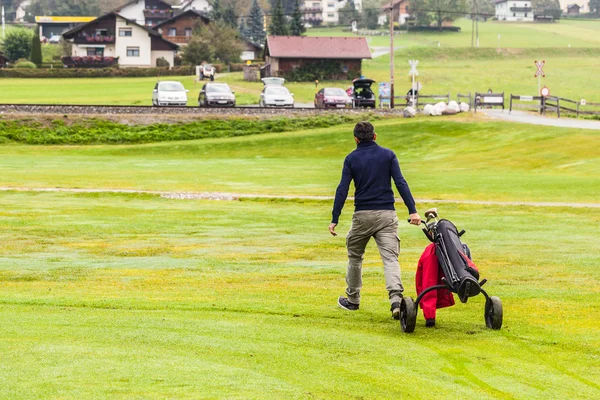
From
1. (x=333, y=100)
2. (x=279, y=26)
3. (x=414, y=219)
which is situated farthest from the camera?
(x=279, y=26)

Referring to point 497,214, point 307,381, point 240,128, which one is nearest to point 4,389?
point 307,381

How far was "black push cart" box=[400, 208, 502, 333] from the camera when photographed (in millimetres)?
9875

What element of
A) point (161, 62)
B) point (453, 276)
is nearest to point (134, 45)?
point (161, 62)

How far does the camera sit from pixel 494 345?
9.87m

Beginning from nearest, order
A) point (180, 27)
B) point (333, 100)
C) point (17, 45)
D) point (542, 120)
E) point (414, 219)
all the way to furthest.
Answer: point (414, 219) < point (542, 120) < point (333, 100) < point (17, 45) < point (180, 27)

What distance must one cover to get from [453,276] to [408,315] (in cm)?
67

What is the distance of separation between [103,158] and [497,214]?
25.3 metres

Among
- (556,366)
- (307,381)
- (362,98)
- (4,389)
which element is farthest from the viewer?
(362,98)

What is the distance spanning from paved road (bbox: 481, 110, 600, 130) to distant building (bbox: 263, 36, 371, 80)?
47.6 metres

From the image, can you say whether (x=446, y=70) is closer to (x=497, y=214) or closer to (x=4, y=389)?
(x=497, y=214)

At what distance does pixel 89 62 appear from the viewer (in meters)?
121

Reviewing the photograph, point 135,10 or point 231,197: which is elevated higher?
point 135,10

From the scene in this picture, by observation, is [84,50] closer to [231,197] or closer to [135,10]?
[135,10]

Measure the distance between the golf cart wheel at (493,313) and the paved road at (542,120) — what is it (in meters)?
38.7
